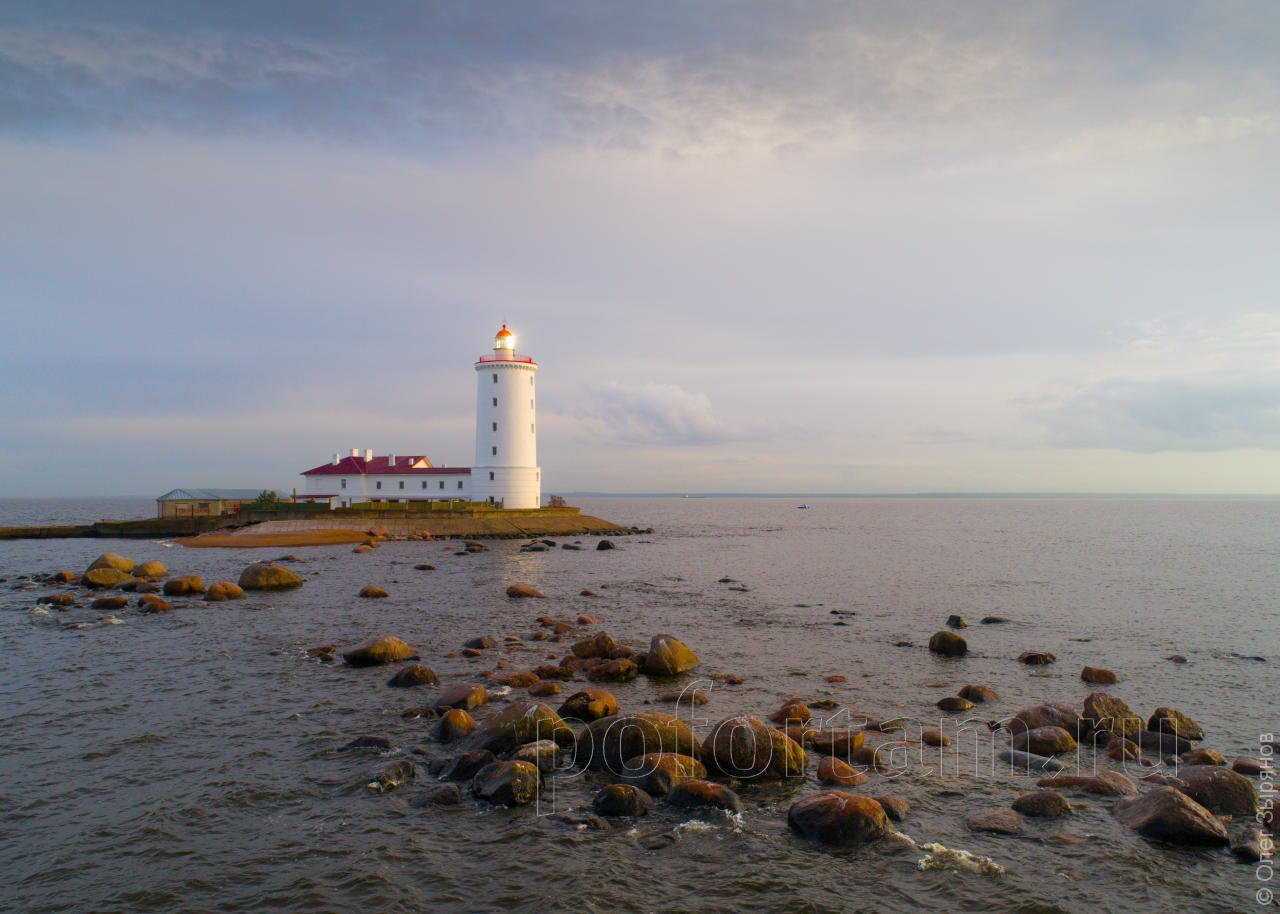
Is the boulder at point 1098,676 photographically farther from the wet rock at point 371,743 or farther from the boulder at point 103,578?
the boulder at point 103,578

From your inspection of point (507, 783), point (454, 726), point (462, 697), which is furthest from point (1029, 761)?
point (462, 697)

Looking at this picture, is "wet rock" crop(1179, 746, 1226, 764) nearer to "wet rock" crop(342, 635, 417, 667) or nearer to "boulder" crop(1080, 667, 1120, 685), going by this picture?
"boulder" crop(1080, 667, 1120, 685)

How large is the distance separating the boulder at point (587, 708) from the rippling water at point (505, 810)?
5.64ft

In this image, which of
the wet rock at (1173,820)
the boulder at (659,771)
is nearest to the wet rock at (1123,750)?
the wet rock at (1173,820)

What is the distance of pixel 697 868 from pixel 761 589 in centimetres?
2867

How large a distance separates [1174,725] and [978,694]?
378 cm

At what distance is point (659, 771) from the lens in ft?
40.1

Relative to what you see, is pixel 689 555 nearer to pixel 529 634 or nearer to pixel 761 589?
pixel 761 589

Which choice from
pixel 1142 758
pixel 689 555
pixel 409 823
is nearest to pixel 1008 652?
pixel 1142 758

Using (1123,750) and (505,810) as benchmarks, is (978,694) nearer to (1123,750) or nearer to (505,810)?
(1123,750)

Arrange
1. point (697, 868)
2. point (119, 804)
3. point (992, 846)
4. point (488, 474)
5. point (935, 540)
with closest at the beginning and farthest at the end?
1. point (697, 868)
2. point (992, 846)
3. point (119, 804)
4. point (488, 474)
5. point (935, 540)

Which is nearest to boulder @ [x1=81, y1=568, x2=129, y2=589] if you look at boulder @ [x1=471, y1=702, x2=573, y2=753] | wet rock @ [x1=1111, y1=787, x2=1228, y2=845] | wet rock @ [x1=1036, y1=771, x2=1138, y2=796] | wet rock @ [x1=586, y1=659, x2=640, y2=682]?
wet rock @ [x1=586, y1=659, x2=640, y2=682]

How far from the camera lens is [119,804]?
11.5 m

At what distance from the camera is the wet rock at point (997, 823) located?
1098cm
